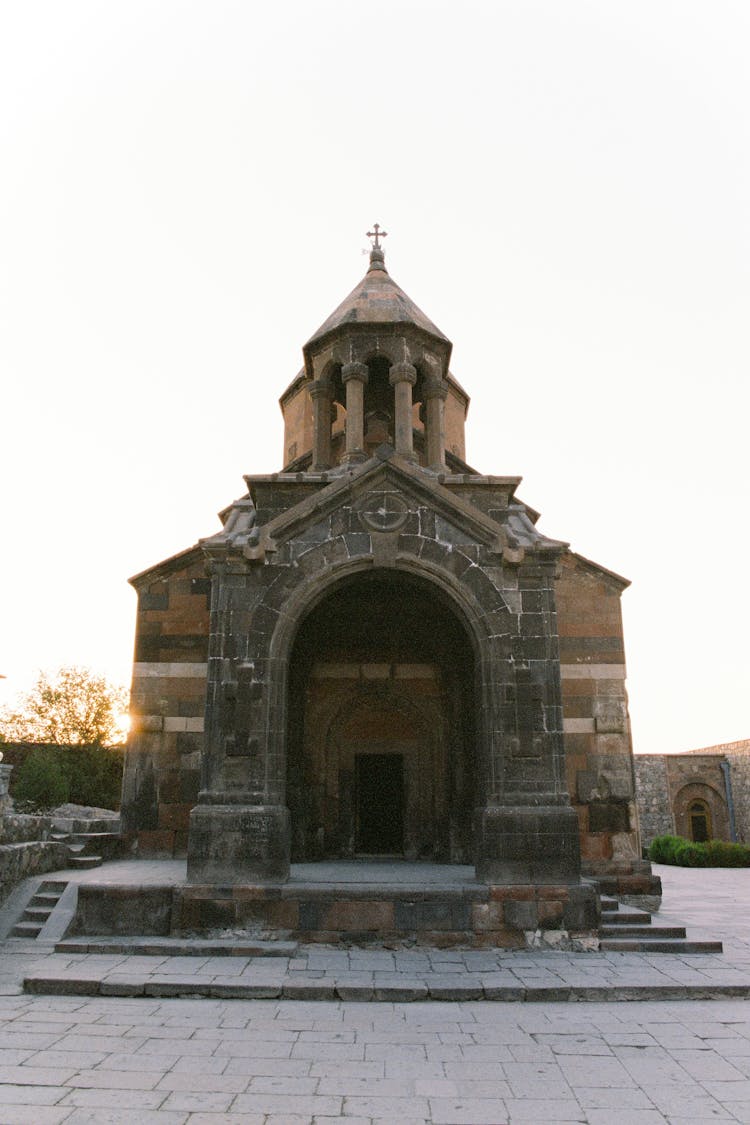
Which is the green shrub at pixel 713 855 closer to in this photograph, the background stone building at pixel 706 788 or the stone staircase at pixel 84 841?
the background stone building at pixel 706 788

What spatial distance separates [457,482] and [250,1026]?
6507mm

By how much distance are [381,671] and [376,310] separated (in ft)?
17.3

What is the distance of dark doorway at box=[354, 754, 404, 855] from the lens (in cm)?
1161

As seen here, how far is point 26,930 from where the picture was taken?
8.64 metres

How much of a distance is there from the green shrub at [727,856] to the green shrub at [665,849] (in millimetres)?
1036

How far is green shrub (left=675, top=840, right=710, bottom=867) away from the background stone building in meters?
6.91

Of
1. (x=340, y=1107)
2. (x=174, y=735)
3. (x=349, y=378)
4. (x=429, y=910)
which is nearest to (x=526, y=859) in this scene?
(x=429, y=910)

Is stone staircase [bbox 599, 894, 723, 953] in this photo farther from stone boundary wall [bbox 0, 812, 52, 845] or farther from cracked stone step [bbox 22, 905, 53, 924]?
stone boundary wall [bbox 0, 812, 52, 845]

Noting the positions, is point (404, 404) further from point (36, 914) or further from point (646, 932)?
point (36, 914)

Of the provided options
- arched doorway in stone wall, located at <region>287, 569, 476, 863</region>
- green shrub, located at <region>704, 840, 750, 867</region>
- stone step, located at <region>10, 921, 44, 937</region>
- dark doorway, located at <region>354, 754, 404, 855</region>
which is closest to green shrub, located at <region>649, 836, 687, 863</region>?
green shrub, located at <region>704, 840, 750, 867</region>

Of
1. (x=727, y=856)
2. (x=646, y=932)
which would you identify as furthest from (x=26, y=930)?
(x=727, y=856)

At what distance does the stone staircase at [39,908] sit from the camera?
8642 mm

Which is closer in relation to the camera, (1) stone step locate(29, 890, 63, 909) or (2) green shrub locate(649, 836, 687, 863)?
(1) stone step locate(29, 890, 63, 909)

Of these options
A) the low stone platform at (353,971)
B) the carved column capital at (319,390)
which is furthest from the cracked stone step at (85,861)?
the carved column capital at (319,390)
